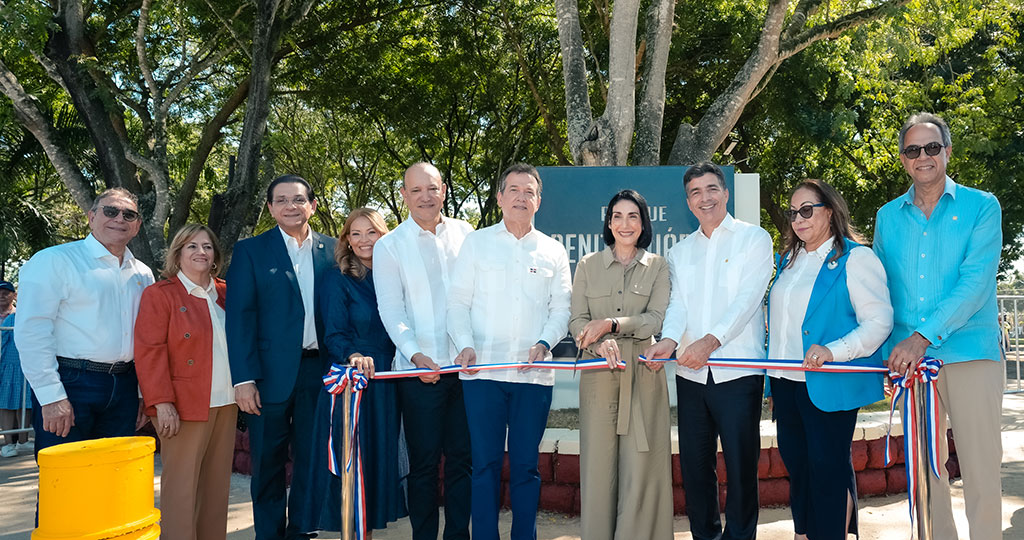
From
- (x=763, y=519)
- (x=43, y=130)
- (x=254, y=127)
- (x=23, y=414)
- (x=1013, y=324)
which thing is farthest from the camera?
(x=1013, y=324)

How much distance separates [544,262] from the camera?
3.83 meters

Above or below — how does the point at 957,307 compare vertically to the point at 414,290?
below

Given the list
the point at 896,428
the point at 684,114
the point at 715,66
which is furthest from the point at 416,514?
the point at 684,114

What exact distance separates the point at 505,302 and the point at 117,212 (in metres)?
2.11

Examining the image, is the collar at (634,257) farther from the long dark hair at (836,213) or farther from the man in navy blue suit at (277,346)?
the man in navy blue suit at (277,346)

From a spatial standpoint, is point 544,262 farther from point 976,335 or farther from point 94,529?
point 94,529

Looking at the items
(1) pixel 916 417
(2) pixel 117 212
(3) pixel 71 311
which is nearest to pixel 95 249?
(2) pixel 117 212

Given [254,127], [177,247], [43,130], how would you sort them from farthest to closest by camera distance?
1. [254,127]
2. [43,130]
3. [177,247]

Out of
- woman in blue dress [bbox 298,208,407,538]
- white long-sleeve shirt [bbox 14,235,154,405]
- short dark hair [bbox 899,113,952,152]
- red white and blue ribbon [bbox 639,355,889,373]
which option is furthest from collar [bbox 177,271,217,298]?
short dark hair [bbox 899,113,952,152]

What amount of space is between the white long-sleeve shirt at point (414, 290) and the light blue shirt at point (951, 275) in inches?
86.0

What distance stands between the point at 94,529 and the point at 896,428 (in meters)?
4.83

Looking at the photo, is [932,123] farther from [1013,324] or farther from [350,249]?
[1013,324]

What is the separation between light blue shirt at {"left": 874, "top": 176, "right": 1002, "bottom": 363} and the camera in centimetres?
338

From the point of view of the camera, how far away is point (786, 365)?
3.47 m
